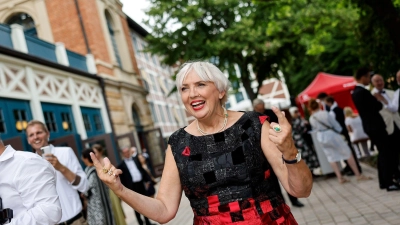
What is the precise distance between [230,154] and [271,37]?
2150 cm

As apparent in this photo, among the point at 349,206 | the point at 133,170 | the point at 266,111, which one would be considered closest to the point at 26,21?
the point at 133,170

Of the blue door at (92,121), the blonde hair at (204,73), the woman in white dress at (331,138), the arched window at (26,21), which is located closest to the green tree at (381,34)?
the woman in white dress at (331,138)

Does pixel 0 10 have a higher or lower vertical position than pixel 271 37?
higher

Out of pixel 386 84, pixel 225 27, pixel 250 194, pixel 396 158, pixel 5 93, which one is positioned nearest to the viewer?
pixel 250 194

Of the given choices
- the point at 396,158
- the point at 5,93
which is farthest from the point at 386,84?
the point at 5,93

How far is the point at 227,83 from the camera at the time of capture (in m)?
3.00

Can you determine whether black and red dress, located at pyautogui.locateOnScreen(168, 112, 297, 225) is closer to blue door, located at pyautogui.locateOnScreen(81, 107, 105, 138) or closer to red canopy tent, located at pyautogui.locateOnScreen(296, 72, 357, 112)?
blue door, located at pyautogui.locateOnScreen(81, 107, 105, 138)

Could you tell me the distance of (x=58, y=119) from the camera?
16.6 m

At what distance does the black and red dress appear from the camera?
8.70 feet

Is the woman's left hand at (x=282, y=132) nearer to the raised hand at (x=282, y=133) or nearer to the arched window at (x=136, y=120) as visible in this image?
the raised hand at (x=282, y=133)

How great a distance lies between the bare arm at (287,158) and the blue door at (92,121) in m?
16.7

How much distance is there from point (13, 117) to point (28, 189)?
1143cm

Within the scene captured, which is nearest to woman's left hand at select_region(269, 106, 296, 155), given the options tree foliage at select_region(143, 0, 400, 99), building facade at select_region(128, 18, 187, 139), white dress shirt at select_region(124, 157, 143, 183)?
white dress shirt at select_region(124, 157, 143, 183)

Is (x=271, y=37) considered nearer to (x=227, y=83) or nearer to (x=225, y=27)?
(x=225, y=27)
